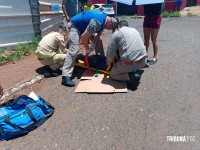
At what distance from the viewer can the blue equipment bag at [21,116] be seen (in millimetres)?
3230

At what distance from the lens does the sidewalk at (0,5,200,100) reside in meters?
4.64

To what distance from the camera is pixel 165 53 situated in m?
6.82

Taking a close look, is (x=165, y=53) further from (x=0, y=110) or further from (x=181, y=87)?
(x=0, y=110)

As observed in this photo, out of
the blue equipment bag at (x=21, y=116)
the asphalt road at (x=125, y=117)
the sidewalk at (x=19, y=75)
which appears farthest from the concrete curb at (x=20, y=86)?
the blue equipment bag at (x=21, y=116)

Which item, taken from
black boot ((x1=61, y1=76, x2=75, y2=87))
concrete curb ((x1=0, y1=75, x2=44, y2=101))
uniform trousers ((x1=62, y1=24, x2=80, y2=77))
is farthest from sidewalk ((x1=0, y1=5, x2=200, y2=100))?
uniform trousers ((x1=62, y1=24, x2=80, y2=77))

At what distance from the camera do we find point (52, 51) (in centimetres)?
525

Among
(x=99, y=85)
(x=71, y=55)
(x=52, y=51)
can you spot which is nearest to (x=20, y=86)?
(x=52, y=51)

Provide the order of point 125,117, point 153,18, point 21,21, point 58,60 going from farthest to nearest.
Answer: point 21,21
point 153,18
point 58,60
point 125,117

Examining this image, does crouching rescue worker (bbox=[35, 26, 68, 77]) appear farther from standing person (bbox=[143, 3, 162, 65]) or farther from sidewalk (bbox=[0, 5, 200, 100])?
standing person (bbox=[143, 3, 162, 65])

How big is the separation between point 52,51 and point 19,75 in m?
0.92

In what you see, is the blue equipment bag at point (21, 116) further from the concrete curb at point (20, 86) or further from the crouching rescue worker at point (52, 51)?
the crouching rescue worker at point (52, 51)

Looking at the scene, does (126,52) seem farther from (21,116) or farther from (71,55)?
(21,116)

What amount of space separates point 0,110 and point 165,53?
4933mm

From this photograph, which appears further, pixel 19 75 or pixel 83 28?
pixel 19 75
